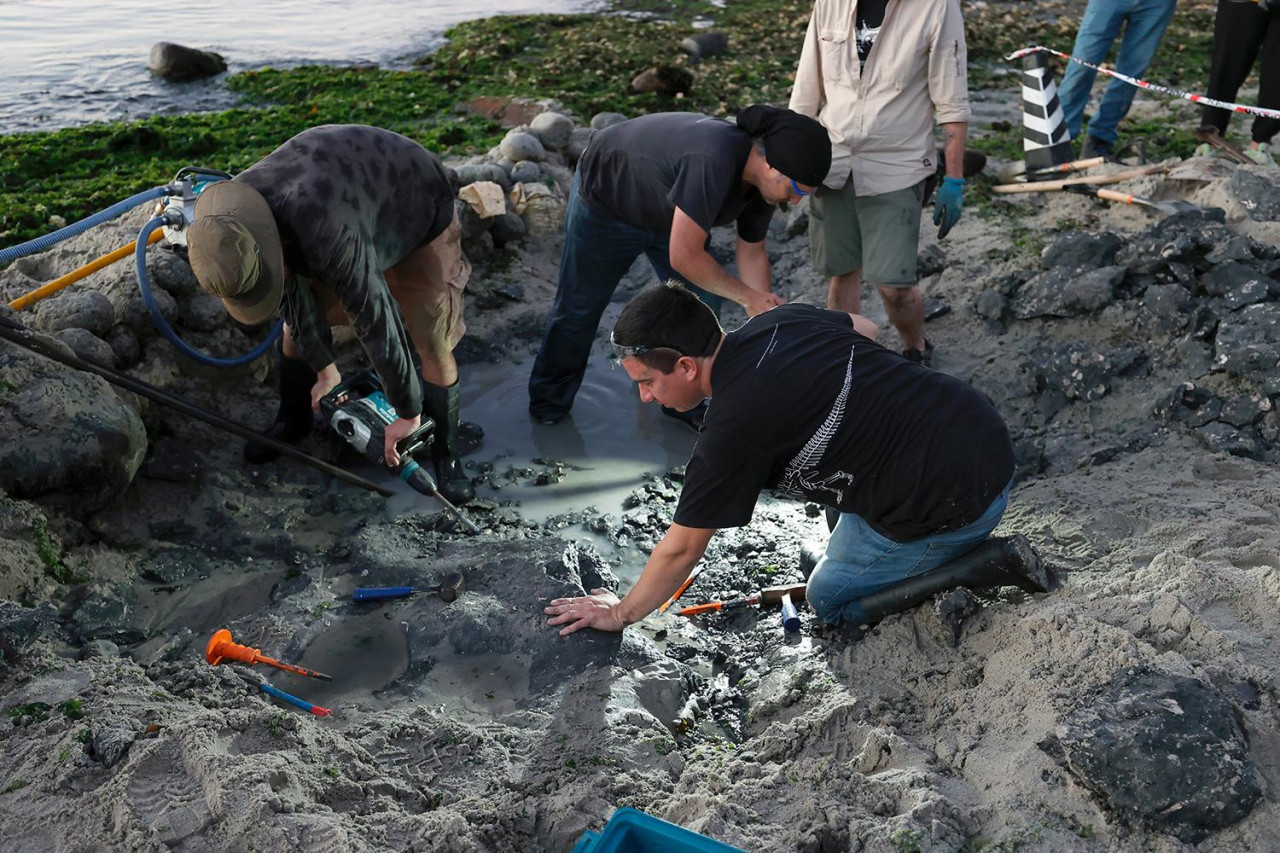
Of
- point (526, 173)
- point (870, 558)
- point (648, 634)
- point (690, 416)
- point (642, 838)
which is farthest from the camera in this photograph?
point (526, 173)

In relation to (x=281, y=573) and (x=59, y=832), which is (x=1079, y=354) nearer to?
(x=281, y=573)

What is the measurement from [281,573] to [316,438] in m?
0.91

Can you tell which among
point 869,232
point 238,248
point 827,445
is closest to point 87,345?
point 238,248

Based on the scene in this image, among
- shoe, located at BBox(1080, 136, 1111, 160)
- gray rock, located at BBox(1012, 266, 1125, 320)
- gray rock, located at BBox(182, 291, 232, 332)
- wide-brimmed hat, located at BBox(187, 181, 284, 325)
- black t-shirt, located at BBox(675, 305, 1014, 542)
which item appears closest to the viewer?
black t-shirt, located at BBox(675, 305, 1014, 542)

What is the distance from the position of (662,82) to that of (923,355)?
15.6 feet

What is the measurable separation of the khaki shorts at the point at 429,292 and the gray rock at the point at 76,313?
0.98 meters

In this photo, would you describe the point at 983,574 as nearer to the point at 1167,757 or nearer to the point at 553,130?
the point at 1167,757

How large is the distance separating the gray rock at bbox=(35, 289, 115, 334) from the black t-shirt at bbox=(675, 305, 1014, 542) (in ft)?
9.49

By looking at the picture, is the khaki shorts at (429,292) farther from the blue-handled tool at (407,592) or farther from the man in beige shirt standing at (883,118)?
the man in beige shirt standing at (883,118)

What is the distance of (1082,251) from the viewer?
5.08 meters

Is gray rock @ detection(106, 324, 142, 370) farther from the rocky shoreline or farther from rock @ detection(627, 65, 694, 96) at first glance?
rock @ detection(627, 65, 694, 96)

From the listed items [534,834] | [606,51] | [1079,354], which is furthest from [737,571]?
[606,51]

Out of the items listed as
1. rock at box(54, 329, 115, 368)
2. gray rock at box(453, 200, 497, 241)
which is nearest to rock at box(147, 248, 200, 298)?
rock at box(54, 329, 115, 368)

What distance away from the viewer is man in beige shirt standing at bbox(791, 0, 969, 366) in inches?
165
